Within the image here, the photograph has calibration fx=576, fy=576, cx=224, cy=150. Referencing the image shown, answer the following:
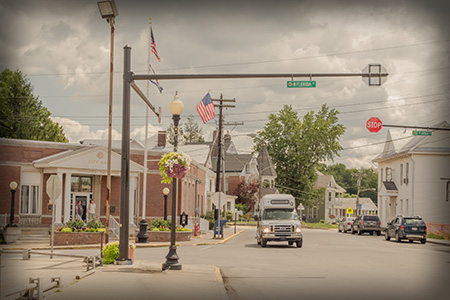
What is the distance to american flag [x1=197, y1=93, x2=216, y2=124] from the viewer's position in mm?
33281

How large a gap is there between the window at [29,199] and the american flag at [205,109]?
11665 mm

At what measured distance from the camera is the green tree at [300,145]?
78.1 meters

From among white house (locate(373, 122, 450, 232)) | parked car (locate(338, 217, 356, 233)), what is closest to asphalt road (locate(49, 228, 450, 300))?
white house (locate(373, 122, 450, 232))

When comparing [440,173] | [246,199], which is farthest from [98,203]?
[246,199]

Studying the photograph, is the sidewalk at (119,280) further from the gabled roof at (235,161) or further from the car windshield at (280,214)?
the gabled roof at (235,161)

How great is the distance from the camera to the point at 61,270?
1519cm

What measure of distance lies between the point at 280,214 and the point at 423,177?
30235 mm

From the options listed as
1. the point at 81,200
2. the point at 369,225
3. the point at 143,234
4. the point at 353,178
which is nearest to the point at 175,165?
the point at 143,234

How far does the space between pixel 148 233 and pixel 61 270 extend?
17696 millimetres

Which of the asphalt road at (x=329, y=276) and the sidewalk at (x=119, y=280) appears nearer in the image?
the sidewalk at (x=119, y=280)

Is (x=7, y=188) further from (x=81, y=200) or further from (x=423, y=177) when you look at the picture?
(x=423, y=177)

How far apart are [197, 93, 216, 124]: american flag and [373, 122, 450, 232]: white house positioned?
23.8m

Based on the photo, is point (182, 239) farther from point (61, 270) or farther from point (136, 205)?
point (61, 270)

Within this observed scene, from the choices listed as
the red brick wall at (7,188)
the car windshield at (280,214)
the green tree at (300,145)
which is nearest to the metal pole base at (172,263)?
the car windshield at (280,214)
